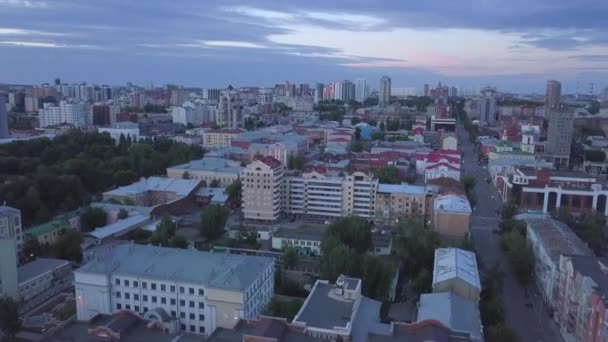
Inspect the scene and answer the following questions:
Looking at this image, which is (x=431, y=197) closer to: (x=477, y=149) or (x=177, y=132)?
(x=477, y=149)

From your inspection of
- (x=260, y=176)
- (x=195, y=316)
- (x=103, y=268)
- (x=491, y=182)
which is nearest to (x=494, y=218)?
(x=491, y=182)

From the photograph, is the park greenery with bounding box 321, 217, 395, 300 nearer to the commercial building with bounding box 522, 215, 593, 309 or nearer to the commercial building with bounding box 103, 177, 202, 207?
the commercial building with bounding box 522, 215, 593, 309

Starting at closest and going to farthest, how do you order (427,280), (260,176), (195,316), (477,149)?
(195,316)
(427,280)
(260,176)
(477,149)

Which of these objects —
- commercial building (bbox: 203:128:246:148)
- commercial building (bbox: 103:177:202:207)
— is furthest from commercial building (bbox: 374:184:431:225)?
commercial building (bbox: 203:128:246:148)

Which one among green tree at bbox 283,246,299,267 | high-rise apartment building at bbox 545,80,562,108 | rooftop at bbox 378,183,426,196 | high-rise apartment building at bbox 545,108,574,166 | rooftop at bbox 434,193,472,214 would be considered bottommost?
green tree at bbox 283,246,299,267

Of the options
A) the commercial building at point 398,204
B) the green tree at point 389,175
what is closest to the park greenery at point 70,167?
the green tree at point 389,175
